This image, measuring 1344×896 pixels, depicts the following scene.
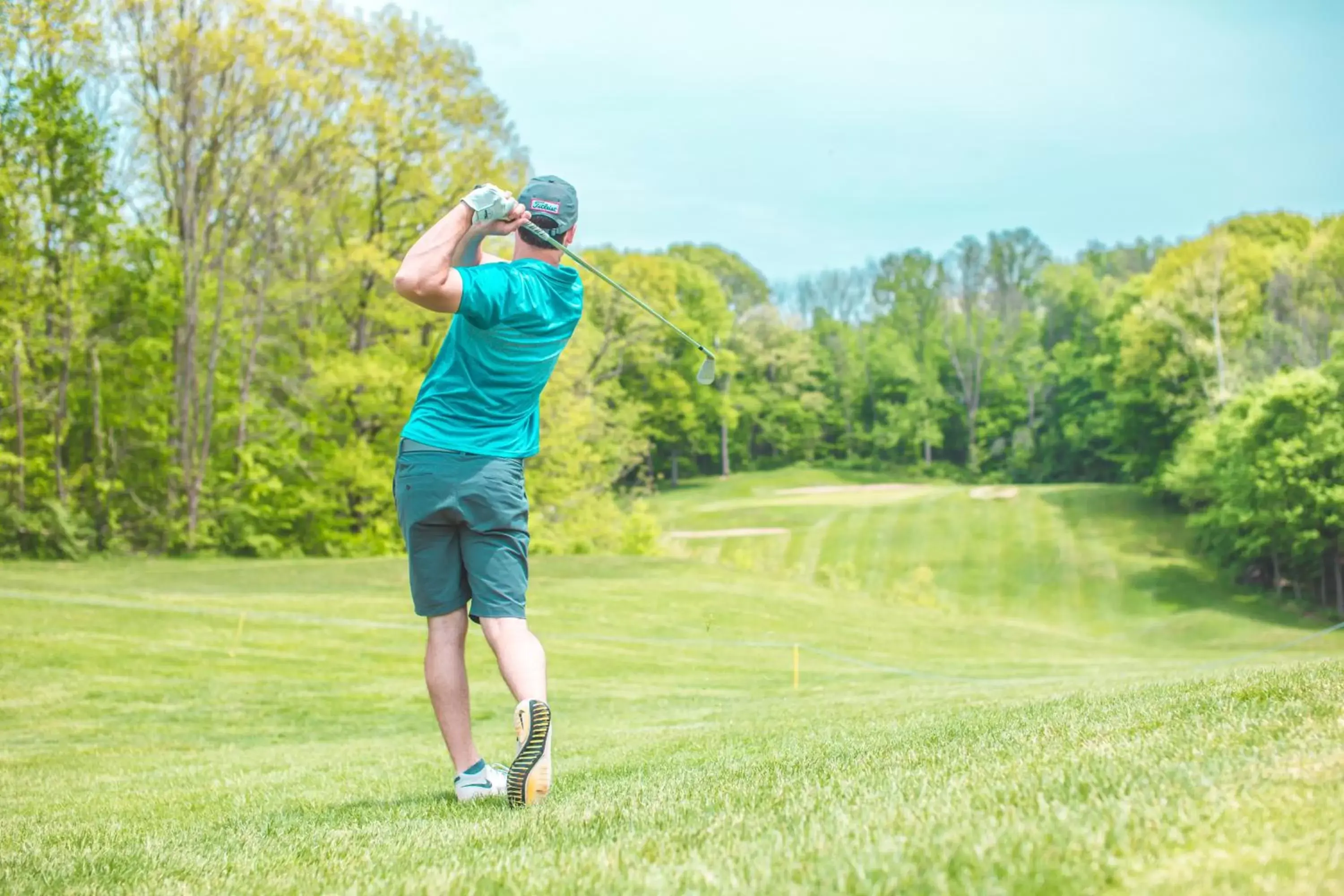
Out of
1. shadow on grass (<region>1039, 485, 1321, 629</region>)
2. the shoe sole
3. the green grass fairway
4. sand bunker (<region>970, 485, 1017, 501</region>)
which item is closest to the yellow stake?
the green grass fairway

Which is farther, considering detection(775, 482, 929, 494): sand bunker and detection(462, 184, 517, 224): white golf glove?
detection(775, 482, 929, 494): sand bunker

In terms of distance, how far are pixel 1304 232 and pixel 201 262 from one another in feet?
181

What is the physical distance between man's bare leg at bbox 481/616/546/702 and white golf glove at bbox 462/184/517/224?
1.53 metres

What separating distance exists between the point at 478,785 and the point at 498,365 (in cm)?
168

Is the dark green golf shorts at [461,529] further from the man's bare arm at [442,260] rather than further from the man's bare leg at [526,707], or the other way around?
the man's bare arm at [442,260]

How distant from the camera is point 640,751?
6852mm

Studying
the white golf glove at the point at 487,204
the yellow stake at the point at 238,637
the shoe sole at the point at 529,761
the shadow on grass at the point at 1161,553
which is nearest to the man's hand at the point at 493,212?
the white golf glove at the point at 487,204

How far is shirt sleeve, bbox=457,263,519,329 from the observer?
4371 mm

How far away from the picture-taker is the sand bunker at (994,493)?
208ft

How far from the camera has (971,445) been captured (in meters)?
80.9

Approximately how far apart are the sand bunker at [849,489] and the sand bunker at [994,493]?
15.1ft

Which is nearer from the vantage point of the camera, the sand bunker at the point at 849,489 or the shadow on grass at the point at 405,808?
the shadow on grass at the point at 405,808

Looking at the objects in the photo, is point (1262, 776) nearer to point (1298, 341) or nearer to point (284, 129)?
point (284, 129)

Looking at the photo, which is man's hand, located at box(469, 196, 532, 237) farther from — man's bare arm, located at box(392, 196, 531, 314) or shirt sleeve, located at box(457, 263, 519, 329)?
shirt sleeve, located at box(457, 263, 519, 329)
